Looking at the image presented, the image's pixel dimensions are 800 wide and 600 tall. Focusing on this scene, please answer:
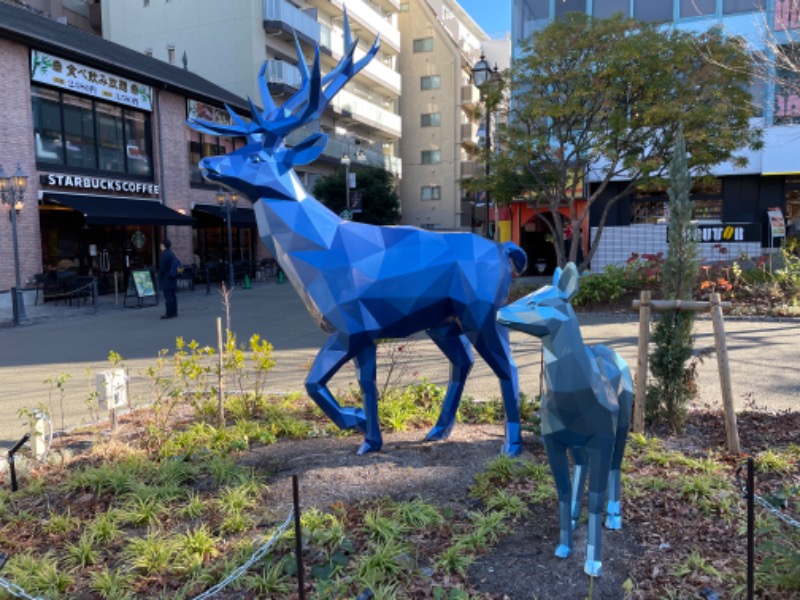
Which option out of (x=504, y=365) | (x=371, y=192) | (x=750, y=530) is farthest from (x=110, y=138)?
(x=750, y=530)

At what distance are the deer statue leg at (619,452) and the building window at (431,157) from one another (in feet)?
130

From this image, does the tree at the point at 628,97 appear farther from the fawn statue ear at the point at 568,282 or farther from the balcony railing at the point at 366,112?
the balcony railing at the point at 366,112

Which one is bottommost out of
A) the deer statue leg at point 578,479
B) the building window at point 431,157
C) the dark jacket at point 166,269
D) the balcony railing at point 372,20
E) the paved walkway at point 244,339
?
the paved walkway at point 244,339

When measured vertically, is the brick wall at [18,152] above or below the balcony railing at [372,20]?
below

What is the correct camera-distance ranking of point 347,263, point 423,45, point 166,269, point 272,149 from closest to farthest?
point 347,263, point 272,149, point 166,269, point 423,45

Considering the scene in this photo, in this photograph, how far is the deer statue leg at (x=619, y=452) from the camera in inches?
131

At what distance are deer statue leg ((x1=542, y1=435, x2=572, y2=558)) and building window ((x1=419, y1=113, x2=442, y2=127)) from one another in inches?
1620

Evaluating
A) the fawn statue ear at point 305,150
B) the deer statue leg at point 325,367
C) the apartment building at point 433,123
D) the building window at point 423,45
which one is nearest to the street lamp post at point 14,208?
the fawn statue ear at point 305,150

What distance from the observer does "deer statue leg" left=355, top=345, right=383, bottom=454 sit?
4.71 meters

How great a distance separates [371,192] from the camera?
32.5 m

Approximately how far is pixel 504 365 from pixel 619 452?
5.03ft

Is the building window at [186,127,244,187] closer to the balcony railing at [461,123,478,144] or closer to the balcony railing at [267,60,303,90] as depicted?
the balcony railing at [267,60,303,90]

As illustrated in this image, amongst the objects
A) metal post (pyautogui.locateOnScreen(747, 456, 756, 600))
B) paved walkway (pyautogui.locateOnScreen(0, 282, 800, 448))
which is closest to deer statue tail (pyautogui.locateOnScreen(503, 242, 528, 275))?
metal post (pyautogui.locateOnScreen(747, 456, 756, 600))

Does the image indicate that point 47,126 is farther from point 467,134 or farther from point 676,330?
point 467,134
